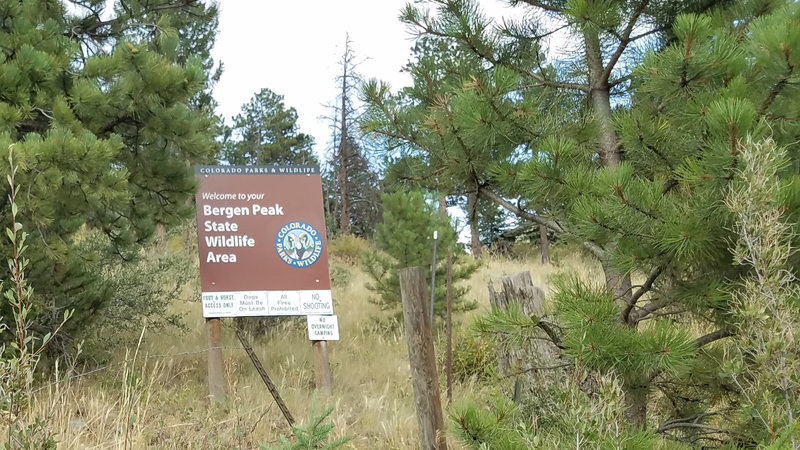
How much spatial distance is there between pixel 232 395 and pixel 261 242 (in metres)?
1.49

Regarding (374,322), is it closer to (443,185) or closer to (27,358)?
(443,185)

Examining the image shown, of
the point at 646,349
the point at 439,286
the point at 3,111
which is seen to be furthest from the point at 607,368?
the point at 439,286

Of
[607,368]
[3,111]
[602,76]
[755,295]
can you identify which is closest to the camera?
[755,295]

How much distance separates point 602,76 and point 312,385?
4.55 metres

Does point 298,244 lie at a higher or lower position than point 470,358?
higher

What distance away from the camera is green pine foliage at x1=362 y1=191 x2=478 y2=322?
31.8 feet

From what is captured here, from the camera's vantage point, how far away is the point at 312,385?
22.4ft

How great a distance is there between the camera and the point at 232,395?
5.51 metres

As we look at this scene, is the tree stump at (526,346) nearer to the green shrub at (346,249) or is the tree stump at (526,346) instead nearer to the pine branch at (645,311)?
the pine branch at (645,311)

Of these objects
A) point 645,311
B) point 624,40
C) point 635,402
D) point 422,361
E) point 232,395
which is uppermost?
point 624,40

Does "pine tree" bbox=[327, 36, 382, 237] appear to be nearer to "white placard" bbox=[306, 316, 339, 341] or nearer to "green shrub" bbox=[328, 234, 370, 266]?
"green shrub" bbox=[328, 234, 370, 266]

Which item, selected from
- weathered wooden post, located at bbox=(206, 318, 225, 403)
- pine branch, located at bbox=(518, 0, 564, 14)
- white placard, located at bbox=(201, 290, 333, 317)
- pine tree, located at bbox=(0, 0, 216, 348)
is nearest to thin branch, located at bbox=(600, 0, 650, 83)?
pine branch, located at bbox=(518, 0, 564, 14)

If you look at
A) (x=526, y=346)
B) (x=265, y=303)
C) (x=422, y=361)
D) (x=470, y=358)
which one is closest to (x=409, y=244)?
(x=470, y=358)

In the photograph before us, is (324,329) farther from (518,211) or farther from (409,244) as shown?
(409,244)
